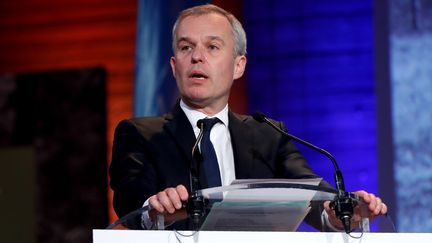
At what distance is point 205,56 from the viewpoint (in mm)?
2227

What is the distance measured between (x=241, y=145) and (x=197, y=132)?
0.41 feet

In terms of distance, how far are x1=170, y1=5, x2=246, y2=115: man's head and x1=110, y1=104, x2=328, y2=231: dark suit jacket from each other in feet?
0.24

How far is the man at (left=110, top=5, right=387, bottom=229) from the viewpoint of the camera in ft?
6.91

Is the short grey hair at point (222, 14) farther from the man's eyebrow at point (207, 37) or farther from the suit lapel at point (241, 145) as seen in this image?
the suit lapel at point (241, 145)

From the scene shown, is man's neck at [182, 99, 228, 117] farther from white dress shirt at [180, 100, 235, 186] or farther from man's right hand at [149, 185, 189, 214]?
man's right hand at [149, 185, 189, 214]

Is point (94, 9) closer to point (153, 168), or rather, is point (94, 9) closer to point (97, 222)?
point (97, 222)

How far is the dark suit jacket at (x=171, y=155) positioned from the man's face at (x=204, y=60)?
8 cm

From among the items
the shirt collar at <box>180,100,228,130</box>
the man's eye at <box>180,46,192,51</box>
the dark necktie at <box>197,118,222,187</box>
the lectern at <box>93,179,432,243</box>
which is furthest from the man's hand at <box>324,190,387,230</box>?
the man's eye at <box>180,46,192,51</box>

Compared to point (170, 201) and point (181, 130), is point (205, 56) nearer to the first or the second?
point (181, 130)

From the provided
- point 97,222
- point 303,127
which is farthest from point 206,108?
point 97,222

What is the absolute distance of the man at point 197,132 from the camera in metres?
2.11

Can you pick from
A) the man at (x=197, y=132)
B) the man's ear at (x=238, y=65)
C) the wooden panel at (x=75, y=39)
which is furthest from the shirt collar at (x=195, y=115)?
the wooden panel at (x=75, y=39)

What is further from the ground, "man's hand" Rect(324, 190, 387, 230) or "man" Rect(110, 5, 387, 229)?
"man" Rect(110, 5, 387, 229)

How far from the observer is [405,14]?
340 centimetres
